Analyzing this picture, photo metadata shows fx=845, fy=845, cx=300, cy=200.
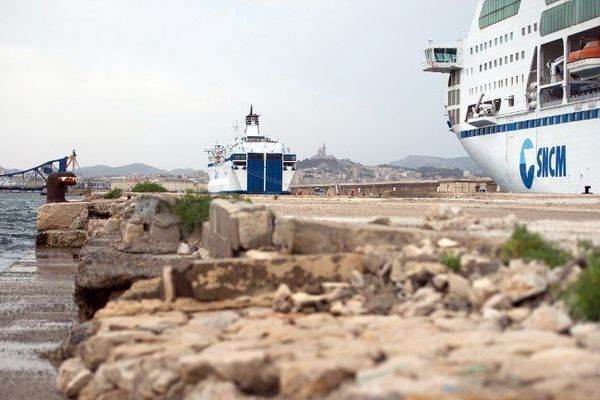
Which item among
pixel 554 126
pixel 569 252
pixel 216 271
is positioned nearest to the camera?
pixel 569 252

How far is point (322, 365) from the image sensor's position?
15.1 feet

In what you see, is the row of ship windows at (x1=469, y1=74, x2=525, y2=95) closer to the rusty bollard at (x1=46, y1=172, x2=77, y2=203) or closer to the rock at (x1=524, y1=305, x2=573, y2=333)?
the rusty bollard at (x1=46, y1=172, x2=77, y2=203)

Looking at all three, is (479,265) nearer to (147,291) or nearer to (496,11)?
(147,291)

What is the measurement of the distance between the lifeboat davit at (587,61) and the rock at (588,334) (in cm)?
3901

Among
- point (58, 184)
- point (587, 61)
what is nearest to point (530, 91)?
point (587, 61)

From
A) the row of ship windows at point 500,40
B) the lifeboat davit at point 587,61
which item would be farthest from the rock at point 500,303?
the row of ship windows at point 500,40

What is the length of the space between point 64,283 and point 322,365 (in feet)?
43.6

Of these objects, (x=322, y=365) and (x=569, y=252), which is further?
(x=569, y=252)

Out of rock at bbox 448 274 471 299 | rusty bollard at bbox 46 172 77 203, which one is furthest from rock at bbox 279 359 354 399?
rusty bollard at bbox 46 172 77 203

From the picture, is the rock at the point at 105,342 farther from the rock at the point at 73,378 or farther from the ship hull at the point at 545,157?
the ship hull at the point at 545,157

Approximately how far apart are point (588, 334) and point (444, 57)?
53.9 metres

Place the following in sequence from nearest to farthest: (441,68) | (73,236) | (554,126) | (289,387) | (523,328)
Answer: (289,387), (523,328), (73,236), (554,126), (441,68)

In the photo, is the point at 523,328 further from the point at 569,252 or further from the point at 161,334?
the point at 161,334

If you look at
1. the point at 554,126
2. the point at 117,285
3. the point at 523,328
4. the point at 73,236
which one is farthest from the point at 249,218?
the point at 554,126
